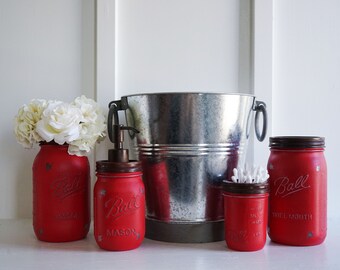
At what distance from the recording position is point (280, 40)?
3.09 ft

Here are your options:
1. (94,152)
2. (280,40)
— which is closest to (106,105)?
(94,152)

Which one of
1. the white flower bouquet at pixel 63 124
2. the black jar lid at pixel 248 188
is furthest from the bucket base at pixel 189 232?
the white flower bouquet at pixel 63 124

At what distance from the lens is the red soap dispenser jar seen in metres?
0.68

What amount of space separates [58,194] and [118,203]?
13 cm

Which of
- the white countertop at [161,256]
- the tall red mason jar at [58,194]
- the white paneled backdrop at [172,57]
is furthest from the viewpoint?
the white paneled backdrop at [172,57]

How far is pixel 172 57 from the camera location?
94 cm

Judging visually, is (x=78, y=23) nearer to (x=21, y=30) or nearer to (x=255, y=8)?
(x=21, y=30)

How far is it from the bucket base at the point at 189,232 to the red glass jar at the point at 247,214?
0.07 metres

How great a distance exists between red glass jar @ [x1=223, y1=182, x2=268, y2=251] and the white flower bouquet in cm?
28

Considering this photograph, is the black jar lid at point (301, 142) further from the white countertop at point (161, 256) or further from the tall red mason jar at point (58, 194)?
the tall red mason jar at point (58, 194)

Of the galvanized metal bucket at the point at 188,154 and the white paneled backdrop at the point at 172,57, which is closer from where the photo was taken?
the galvanized metal bucket at the point at 188,154

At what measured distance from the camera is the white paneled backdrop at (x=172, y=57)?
3.02 ft

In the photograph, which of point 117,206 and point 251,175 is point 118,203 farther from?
point 251,175

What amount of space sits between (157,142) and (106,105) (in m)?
0.22
